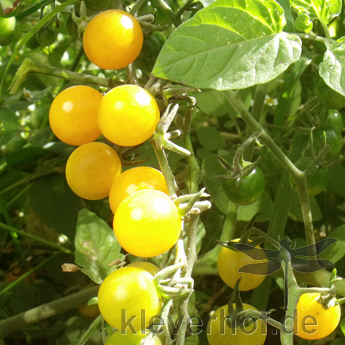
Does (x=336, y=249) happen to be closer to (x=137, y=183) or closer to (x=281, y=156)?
(x=281, y=156)

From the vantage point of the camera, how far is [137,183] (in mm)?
374

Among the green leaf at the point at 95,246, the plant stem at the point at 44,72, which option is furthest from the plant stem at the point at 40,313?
the plant stem at the point at 44,72

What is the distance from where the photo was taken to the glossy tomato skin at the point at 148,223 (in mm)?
321

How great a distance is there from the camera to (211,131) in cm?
72

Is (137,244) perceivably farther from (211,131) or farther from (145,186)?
(211,131)

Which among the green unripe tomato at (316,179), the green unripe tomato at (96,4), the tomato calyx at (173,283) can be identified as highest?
the green unripe tomato at (96,4)

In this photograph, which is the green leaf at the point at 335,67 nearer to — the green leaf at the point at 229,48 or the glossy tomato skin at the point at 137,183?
the green leaf at the point at 229,48

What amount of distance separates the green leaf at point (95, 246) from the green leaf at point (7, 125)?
19cm

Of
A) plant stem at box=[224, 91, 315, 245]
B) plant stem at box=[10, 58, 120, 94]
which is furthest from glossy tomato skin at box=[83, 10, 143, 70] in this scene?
plant stem at box=[224, 91, 315, 245]

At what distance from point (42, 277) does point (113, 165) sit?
0.46m

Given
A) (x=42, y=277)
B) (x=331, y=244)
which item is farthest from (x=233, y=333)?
(x=42, y=277)

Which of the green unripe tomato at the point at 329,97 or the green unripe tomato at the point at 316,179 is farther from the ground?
the green unripe tomato at the point at 329,97

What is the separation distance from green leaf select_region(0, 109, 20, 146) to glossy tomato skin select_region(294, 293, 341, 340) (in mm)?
468

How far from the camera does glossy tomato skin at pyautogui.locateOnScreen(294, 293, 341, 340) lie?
426 millimetres
